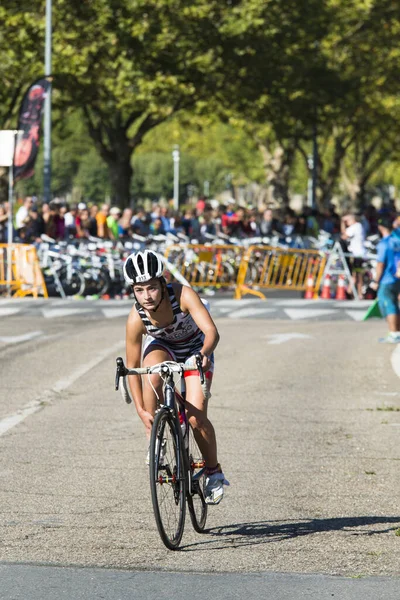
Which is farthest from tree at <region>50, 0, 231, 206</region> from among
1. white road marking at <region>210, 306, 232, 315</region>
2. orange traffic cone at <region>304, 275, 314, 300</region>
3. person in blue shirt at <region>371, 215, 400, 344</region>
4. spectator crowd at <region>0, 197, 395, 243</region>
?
person in blue shirt at <region>371, 215, 400, 344</region>

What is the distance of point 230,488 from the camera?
8547mm

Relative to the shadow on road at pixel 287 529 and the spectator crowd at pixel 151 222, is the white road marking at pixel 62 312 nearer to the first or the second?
the spectator crowd at pixel 151 222

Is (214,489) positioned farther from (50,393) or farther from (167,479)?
(50,393)

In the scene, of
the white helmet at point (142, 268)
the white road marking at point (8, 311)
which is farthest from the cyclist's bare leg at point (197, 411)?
the white road marking at point (8, 311)

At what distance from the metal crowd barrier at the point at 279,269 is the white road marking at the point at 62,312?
477cm

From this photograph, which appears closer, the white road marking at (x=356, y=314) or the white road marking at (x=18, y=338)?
the white road marking at (x=18, y=338)

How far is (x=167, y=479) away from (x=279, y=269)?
72.5ft

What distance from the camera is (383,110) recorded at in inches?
2419

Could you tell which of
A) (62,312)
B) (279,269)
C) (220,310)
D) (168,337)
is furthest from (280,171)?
(168,337)

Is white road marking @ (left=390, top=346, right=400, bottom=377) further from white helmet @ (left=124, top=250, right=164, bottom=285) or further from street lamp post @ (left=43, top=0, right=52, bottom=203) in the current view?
street lamp post @ (left=43, top=0, right=52, bottom=203)

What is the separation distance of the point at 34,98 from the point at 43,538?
23973mm

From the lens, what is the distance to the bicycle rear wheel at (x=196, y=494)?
7.08m

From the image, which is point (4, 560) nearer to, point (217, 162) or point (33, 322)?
point (33, 322)

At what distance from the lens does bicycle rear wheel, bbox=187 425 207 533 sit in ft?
23.2
